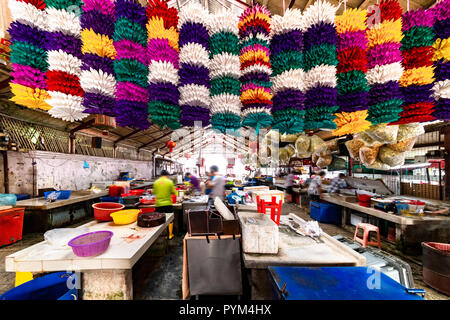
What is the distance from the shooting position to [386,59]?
1216mm

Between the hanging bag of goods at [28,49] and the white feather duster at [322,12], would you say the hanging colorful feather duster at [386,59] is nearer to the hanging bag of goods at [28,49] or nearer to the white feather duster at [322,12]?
the white feather duster at [322,12]

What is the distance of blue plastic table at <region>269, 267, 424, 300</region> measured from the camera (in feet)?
3.80

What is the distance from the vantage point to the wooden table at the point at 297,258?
1.77 meters

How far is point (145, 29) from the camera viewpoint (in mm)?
1161

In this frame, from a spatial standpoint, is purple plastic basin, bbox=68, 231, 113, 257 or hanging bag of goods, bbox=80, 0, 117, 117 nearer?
hanging bag of goods, bbox=80, 0, 117, 117

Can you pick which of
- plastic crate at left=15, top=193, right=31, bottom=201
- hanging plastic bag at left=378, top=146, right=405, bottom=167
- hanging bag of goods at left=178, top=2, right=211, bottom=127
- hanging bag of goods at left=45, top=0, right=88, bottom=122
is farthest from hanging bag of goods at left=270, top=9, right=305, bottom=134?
plastic crate at left=15, top=193, right=31, bottom=201

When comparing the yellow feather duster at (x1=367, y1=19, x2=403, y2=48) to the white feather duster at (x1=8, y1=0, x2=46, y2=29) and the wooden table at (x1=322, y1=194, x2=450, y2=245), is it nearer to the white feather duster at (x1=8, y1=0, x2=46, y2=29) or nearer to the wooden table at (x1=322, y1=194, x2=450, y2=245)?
the white feather duster at (x1=8, y1=0, x2=46, y2=29)

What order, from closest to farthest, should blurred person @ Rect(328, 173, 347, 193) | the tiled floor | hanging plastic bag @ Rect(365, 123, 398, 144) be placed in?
hanging plastic bag @ Rect(365, 123, 398, 144)
the tiled floor
blurred person @ Rect(328, 173, 347, 193)

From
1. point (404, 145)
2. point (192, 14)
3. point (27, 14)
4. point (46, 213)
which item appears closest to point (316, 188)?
point (404, 145)

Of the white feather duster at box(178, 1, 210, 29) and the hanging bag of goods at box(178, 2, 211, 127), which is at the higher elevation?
the white feather duster at box(178, 1, 210, 29)

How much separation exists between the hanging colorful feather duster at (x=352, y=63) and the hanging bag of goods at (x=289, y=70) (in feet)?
0.96

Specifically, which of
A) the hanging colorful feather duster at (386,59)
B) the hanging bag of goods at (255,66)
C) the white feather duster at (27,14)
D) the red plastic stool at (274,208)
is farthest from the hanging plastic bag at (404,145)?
the white feather duster at (27,14)

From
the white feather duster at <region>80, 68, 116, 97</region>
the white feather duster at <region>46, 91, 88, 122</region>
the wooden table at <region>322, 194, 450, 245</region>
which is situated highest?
the white feather duster at <region>80, 68, 116, 97</region>

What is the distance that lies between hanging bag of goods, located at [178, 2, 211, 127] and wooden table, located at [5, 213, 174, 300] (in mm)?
1786
